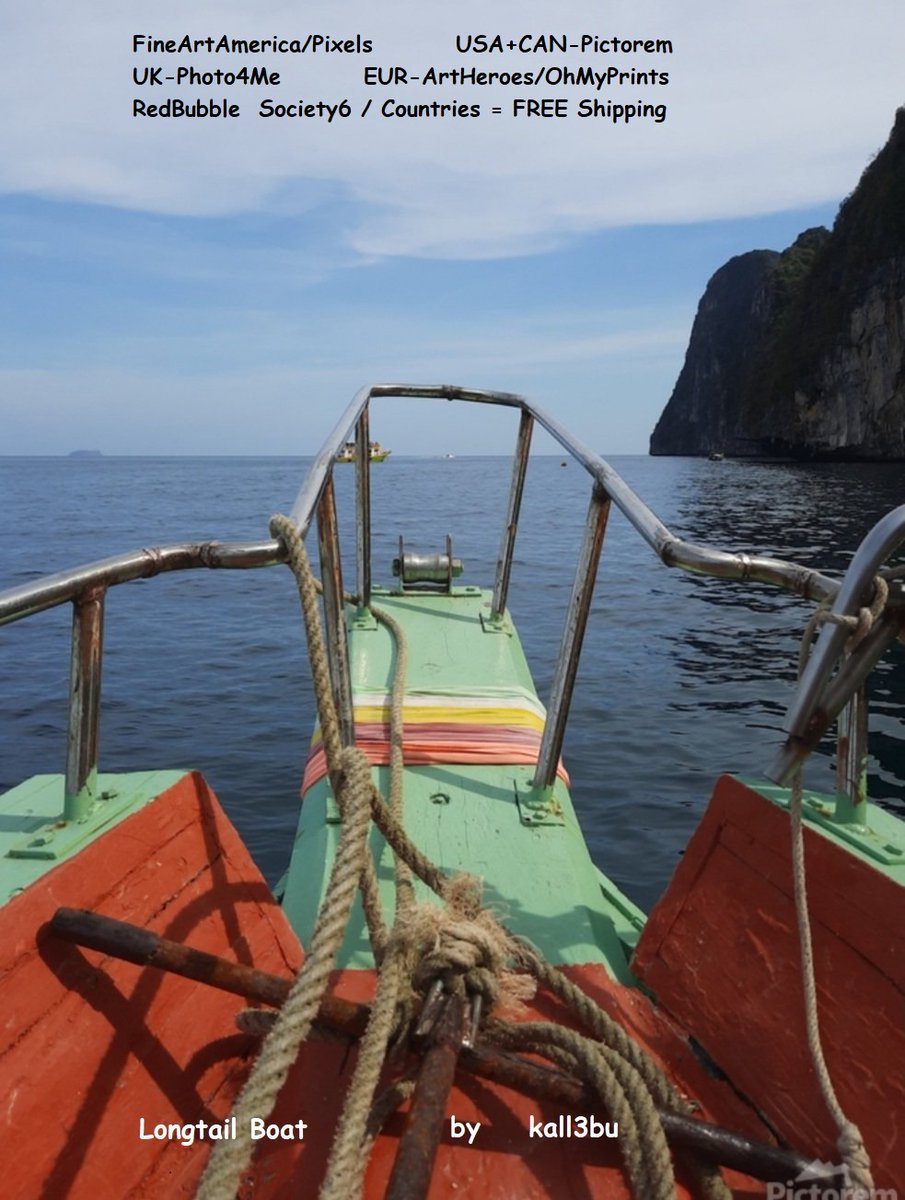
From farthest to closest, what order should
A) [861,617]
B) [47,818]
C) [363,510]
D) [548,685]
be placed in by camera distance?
[548,685] → [363,510] → [47,818] → [861,617]

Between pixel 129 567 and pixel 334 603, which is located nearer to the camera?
pixel 129 567

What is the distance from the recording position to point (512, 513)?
5.13 m

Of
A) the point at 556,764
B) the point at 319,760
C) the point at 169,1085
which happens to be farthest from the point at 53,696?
the point at 169,1085

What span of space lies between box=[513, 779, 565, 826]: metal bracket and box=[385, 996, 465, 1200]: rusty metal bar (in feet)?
4.20

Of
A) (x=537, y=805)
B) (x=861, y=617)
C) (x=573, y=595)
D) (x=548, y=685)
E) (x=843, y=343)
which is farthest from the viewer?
(x=843, y=343)

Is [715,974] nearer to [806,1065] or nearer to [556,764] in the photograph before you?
[806,1065]

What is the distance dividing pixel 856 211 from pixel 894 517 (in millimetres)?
72667

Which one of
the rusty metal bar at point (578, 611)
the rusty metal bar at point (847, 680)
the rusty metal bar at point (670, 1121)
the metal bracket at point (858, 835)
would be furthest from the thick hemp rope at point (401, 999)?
the rusty metal bar at point (578, 611)

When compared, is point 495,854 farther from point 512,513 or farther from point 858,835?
point 512,513

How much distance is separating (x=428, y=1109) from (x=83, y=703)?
1.04 meters

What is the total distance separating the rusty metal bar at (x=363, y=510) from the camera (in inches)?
188

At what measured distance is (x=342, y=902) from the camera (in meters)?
1.58

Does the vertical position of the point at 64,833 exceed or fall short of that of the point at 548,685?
it exceeds it

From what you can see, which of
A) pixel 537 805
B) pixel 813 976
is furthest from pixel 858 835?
A: pixel 537 805
